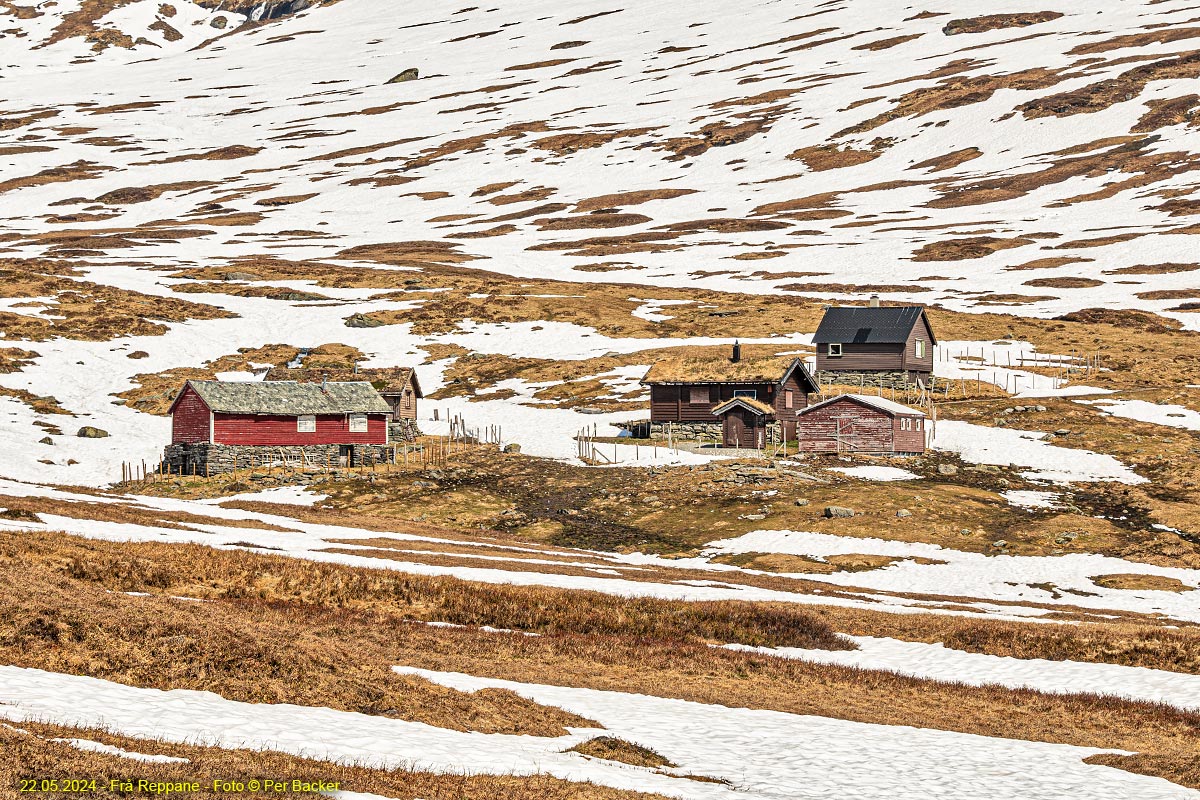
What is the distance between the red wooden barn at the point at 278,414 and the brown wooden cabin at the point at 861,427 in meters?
33.7

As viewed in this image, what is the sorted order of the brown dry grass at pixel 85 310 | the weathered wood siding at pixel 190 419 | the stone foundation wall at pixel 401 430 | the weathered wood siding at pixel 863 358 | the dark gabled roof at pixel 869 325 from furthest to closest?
1. the brown dry grass at pixel 85 310
2. the weathered wood siding at pixel 863 358
3. the dark gabled roof at pixel 869 325
4. the stone foundation wall at pixel 401 430
5. the weathered wood siding at pixel 190 419

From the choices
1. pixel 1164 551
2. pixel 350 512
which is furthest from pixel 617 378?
pixel 1164 551

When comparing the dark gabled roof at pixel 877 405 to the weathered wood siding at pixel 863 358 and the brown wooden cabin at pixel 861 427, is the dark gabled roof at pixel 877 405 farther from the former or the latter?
the weathered wood siding at pixel 863 358

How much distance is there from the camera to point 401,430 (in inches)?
3718

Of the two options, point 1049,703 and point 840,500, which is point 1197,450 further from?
point 1049,703

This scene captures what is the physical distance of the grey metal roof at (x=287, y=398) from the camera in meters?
81.8

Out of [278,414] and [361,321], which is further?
[361,321]

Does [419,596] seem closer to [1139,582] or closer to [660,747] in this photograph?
[660,747]

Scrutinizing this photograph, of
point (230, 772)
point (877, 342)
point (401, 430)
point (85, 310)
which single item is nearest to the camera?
point (230, 772)

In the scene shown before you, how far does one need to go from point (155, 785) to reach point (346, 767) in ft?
9.69

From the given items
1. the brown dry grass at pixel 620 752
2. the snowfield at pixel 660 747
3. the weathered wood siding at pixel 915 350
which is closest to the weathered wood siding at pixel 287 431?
the weathered wood siding at pixel 915 350

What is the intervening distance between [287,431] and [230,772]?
73.8 m

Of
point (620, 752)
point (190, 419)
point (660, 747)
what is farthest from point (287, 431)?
point (620, 752)

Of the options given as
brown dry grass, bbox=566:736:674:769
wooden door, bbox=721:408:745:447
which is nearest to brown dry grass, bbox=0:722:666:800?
brown dry grass, bbox=566:736:674:769
